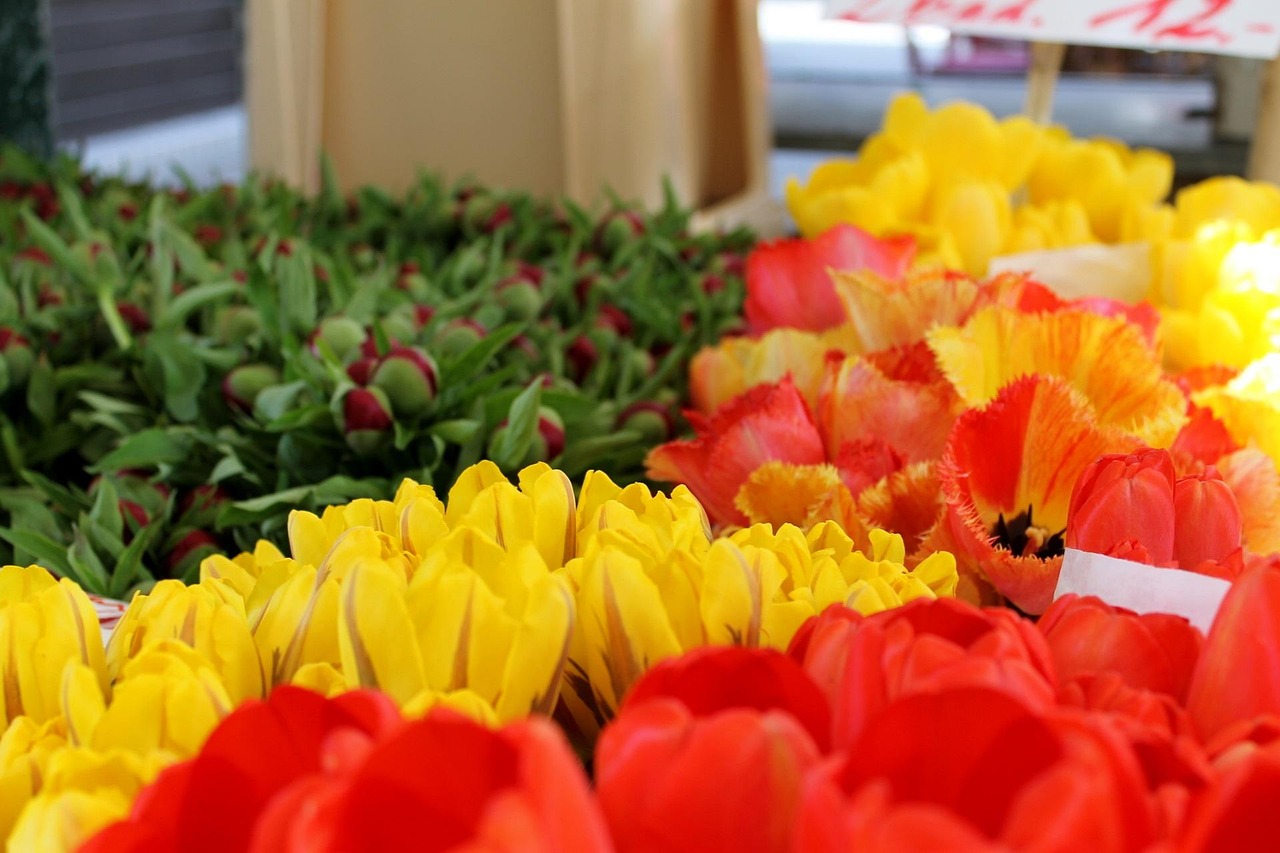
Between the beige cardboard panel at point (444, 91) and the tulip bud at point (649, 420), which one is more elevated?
the beige cardboard panel at point (444, 91)

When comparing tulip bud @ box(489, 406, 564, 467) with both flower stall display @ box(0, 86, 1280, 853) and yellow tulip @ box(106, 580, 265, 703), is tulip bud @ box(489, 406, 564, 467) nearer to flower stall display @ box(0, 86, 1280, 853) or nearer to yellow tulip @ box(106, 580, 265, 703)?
flower stall display @ box(0, 86, 1280, 853)

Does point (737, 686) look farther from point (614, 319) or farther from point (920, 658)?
point (614, 319)

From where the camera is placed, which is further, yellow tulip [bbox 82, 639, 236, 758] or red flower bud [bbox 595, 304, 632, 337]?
red flower bud [bbox 595, 304, 632, 337]

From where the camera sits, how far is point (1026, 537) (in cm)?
48

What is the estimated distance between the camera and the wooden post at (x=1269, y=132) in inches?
38.5

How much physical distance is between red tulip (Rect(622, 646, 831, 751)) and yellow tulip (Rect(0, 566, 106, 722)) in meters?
0.15

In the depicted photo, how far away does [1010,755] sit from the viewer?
0.82 feet

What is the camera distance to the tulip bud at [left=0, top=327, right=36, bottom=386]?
0.83 metres

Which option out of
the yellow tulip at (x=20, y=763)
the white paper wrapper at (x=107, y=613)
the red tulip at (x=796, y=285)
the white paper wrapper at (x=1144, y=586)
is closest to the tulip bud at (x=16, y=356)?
the white paper wrapper at (x=107, y=613)

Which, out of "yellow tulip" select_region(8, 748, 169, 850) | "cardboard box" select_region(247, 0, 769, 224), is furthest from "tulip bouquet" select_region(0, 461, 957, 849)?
"cardboard box" select_region(247, 0, 769, 224)

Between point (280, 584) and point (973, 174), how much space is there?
2.30ft

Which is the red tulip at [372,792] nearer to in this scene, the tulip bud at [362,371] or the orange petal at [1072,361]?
the orange petal at [1072,361]

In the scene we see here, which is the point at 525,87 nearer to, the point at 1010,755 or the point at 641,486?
the point at 641,486

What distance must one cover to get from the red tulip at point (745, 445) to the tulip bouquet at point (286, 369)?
12cm
